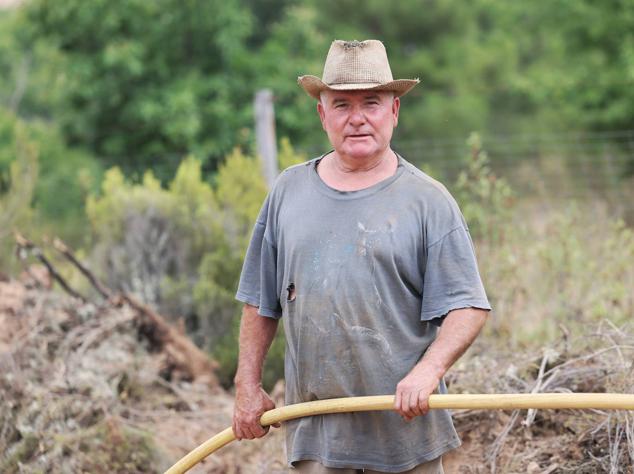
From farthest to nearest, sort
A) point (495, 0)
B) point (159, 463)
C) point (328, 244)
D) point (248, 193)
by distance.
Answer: point (495, 0)
point (248, 193)
point (159, 463)
point (328, 244)

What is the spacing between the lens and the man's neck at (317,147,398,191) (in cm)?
320

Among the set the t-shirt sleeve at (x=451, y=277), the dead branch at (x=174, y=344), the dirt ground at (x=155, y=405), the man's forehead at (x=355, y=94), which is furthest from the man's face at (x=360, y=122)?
the dead branch at (x=174, y=344)

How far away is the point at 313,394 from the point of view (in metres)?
3.28

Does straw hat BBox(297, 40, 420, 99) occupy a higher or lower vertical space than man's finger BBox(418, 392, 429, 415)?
higher

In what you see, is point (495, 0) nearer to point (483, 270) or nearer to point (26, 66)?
point (26, 66)

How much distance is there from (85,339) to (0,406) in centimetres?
75

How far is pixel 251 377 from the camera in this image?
11.2 feet

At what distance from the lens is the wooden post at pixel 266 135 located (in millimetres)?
8672

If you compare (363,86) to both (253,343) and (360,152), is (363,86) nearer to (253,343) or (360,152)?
(360,152)

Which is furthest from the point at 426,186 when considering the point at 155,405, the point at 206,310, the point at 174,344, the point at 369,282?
the point at 206,310

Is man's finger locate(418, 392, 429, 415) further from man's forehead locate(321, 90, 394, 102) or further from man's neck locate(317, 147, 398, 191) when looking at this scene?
man's forehead locate(321, 90, 394, 102)

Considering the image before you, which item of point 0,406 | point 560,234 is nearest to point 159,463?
point 0,406

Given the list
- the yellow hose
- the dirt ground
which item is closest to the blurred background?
the dirt ground

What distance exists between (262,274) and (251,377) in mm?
360
